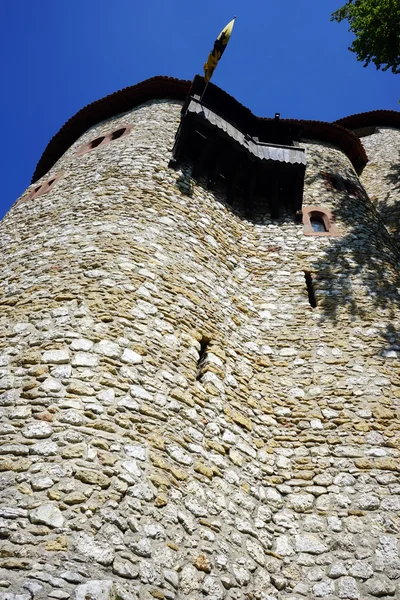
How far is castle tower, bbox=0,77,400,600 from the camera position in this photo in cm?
376

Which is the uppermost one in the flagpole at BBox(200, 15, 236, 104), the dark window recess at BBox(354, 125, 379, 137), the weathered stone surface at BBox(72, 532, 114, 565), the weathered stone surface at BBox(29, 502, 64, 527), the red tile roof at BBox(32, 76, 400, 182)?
the dark window recess at BBox(354, 125, 379, 137)

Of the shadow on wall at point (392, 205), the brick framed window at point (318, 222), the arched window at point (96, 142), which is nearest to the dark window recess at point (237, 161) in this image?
the brick framed window at point (318, 222)

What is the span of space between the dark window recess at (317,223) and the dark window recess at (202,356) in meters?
5.03

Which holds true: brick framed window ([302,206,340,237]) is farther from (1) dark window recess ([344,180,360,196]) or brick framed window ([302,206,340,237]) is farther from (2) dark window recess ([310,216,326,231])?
(1) dark window recess ([344,180,360,196])

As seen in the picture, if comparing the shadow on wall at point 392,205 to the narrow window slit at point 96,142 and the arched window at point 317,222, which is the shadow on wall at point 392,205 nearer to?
the arched window at point 317,222

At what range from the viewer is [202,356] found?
6.11m

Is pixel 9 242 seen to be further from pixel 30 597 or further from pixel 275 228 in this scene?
pixel 30 597

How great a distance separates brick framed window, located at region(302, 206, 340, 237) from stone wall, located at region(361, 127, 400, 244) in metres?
3.34

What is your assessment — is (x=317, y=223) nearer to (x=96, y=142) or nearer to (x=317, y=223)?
(x=317, y=223)

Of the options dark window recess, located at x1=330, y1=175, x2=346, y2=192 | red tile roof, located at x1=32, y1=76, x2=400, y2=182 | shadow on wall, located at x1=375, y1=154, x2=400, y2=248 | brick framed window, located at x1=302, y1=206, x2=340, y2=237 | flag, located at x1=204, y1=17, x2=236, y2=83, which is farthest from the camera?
shadow on wall, located at x1=375, y1=154, x2=400, y2=248

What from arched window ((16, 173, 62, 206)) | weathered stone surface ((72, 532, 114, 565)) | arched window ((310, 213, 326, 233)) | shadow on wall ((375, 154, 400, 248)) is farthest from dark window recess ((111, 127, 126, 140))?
weathered stone surface ((72, 532, 114, 565))

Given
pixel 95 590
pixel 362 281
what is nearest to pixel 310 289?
pixel 362 281

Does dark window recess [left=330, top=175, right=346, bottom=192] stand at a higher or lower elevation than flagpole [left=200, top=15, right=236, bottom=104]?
lower

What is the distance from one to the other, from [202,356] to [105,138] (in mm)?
7589
